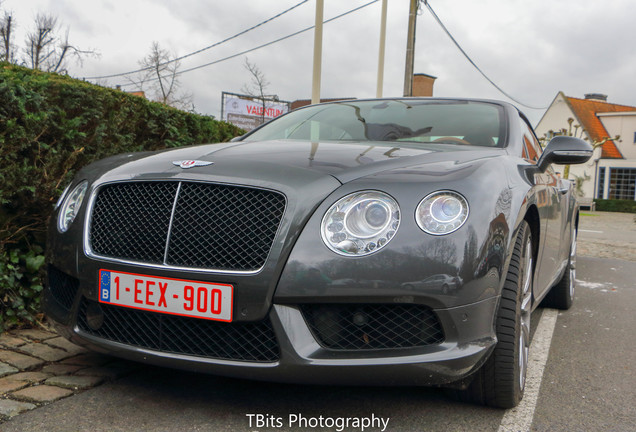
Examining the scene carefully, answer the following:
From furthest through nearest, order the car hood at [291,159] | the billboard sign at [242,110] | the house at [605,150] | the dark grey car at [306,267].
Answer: the billboard sign at [242,110]
the house at [605,150]
the car hood at [291,159]
the dark grey car at [306,267]

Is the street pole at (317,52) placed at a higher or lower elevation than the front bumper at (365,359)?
higher

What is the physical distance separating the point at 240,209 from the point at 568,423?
150 cm

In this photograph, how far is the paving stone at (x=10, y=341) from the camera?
9.95ft

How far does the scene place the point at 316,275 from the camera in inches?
76.8

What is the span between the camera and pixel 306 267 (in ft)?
6.43

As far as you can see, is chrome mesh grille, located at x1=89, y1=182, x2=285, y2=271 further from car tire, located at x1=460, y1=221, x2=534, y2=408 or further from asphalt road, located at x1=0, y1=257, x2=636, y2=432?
car tire, located at x1=460, y1=221, x2=534, y2=408

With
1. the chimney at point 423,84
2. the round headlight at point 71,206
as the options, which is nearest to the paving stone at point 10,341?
the round headlight at point 71,206

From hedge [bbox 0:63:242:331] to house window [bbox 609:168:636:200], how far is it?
36.2 metres

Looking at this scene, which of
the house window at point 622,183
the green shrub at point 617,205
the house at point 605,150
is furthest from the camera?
the house at point 605,150

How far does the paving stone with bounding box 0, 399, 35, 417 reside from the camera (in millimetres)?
2221

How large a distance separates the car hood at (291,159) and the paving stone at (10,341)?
1108mm

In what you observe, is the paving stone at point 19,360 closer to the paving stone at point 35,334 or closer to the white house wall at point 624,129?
the paving stone at point 35,334

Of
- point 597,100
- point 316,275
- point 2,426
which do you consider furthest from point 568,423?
point 597,100

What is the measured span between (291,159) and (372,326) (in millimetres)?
721
